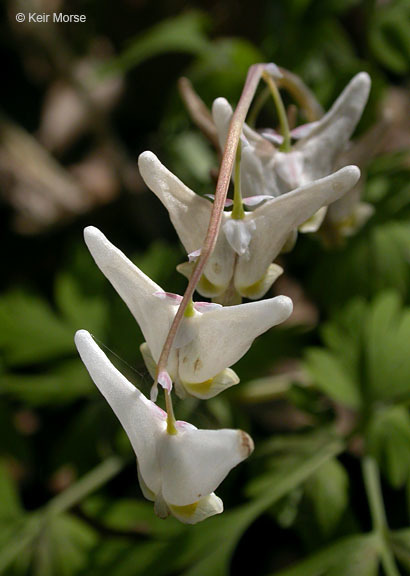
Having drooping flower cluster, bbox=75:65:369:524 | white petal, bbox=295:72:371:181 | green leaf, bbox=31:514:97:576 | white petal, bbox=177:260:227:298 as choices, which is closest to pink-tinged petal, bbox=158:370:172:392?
drooping flower cluster, bbox=75:65:369:524

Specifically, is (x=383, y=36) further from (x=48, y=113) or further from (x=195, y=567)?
(x=48, y=113)

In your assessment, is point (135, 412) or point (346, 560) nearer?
point (135, 412)

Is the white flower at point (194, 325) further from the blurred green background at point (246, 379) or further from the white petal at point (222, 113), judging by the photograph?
the white petal at point (222, 113)

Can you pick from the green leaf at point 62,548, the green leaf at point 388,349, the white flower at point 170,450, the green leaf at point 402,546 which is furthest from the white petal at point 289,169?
the green leaf at point 62,548

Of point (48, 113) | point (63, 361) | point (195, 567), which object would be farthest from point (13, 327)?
point (48, 113)

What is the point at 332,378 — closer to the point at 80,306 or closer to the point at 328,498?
the point at 328,498

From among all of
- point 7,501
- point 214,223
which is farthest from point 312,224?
point 7,501

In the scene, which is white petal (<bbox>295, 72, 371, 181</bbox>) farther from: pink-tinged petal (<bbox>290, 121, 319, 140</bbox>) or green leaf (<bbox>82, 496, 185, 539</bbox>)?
green leaf (<bbox>82, 496, 185, 539</bbox>)
